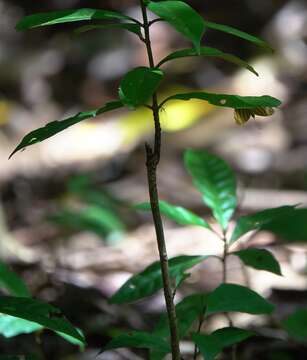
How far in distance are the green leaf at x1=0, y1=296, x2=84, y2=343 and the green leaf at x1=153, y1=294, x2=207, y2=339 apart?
0.25 meters

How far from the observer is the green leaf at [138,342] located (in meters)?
1.22

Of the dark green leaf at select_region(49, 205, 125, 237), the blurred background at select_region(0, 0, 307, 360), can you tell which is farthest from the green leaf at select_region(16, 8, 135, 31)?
the dark green leaf at select_region(49, 205, 125, 237)

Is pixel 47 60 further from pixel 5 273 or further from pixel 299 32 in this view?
pixel 5 273

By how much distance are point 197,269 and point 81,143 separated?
76.3 inches

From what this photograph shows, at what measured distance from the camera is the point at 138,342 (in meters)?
1.23

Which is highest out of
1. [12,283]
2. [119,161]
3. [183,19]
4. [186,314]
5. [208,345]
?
[119,161]

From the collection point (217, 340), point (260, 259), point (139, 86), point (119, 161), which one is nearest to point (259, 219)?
point (260, 259)

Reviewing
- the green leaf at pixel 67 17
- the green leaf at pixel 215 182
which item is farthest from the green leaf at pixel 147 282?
the green leaf at pixel 67 17

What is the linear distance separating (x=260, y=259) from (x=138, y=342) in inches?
12.6

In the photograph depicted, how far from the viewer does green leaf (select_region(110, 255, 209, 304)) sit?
4.60ft

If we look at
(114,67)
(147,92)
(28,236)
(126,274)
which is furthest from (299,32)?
(147,92)

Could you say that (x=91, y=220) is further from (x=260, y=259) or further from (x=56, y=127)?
(x=56, y=127)

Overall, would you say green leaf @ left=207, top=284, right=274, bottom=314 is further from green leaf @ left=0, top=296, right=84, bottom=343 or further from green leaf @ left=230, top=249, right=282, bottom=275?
green leaf @ left=0, top=296, right=84, bottom=343

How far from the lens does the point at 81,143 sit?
4.44m
